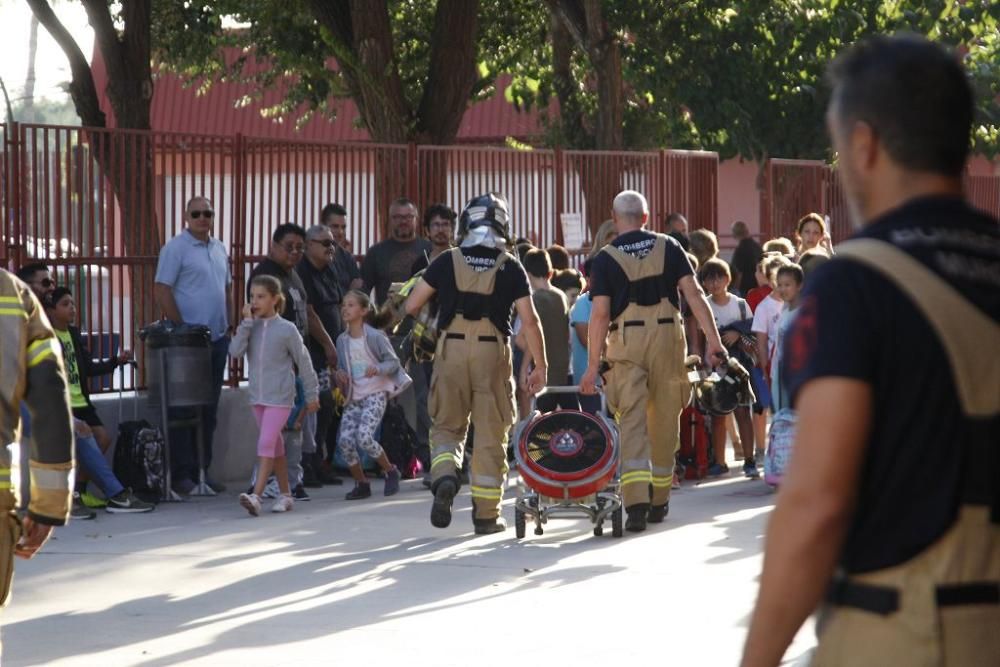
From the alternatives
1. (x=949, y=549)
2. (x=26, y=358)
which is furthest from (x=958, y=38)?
(x=949, y=549)

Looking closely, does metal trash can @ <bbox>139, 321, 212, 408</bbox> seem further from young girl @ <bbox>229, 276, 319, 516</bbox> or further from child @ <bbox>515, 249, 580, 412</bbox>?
child @ <bbox>515, 249, 580, 412</bbox>

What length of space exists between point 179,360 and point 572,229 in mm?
7196

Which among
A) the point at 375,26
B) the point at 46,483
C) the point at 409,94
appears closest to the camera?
the point at 46,483

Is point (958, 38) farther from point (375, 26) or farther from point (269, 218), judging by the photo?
point (269, 218)

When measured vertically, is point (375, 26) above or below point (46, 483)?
above

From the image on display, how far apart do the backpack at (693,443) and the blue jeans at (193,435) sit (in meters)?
3.56

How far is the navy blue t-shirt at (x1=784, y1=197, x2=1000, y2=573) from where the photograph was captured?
2842 millimetres

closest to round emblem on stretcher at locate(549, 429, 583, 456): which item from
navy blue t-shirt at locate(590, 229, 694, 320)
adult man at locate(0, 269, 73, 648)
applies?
navy blue t-shirt at locate(590, 229, 694, 320)

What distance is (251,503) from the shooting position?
1176 centimetres

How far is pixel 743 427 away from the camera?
14039 mm

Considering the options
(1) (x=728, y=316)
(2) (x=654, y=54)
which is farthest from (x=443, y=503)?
(2) (x=654, y=54)

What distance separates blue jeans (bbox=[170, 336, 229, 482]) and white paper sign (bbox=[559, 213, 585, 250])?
636 cm

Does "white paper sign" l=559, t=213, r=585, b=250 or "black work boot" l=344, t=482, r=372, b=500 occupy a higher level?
"white paper sign" l=559, t=213, r=585, b=250

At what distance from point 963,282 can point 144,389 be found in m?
11.0
